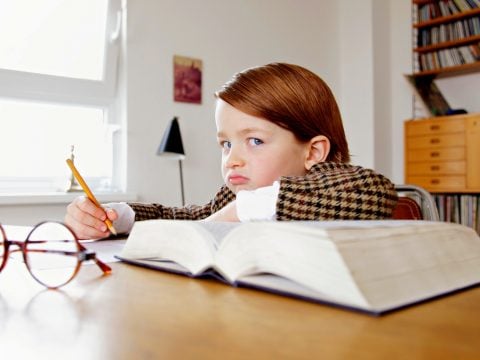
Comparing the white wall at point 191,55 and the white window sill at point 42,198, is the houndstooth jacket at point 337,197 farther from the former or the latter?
the white wall at point 191,55

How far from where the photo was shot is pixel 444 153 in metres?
3.56

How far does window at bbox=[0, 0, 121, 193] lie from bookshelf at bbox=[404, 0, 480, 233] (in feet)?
7.19

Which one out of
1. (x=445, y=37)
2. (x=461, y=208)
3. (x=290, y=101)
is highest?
(x=445, y=37)

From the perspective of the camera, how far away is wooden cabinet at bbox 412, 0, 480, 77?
358 cm

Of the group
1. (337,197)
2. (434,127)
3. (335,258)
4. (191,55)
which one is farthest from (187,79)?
(335,258)

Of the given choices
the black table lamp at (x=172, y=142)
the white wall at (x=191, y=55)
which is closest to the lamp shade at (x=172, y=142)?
the black table lamp at (x=172, y=142)

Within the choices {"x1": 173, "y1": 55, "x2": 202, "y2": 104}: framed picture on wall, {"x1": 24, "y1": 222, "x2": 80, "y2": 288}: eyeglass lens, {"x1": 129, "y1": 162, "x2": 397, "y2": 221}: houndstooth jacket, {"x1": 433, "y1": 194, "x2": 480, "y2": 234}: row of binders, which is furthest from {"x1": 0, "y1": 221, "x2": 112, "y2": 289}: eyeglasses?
{"x1": 433, "y1": 194, "x2": 480, "y2": 234}: row of binders

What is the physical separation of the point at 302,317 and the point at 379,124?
3.83 metres

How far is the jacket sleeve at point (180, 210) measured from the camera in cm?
129

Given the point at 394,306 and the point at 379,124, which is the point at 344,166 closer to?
the point at 394,306

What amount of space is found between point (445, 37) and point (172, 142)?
2282mm

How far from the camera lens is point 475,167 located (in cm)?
339

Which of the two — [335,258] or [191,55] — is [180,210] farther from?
[191,55]

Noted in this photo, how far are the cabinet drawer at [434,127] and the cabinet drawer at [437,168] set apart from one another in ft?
0.73
